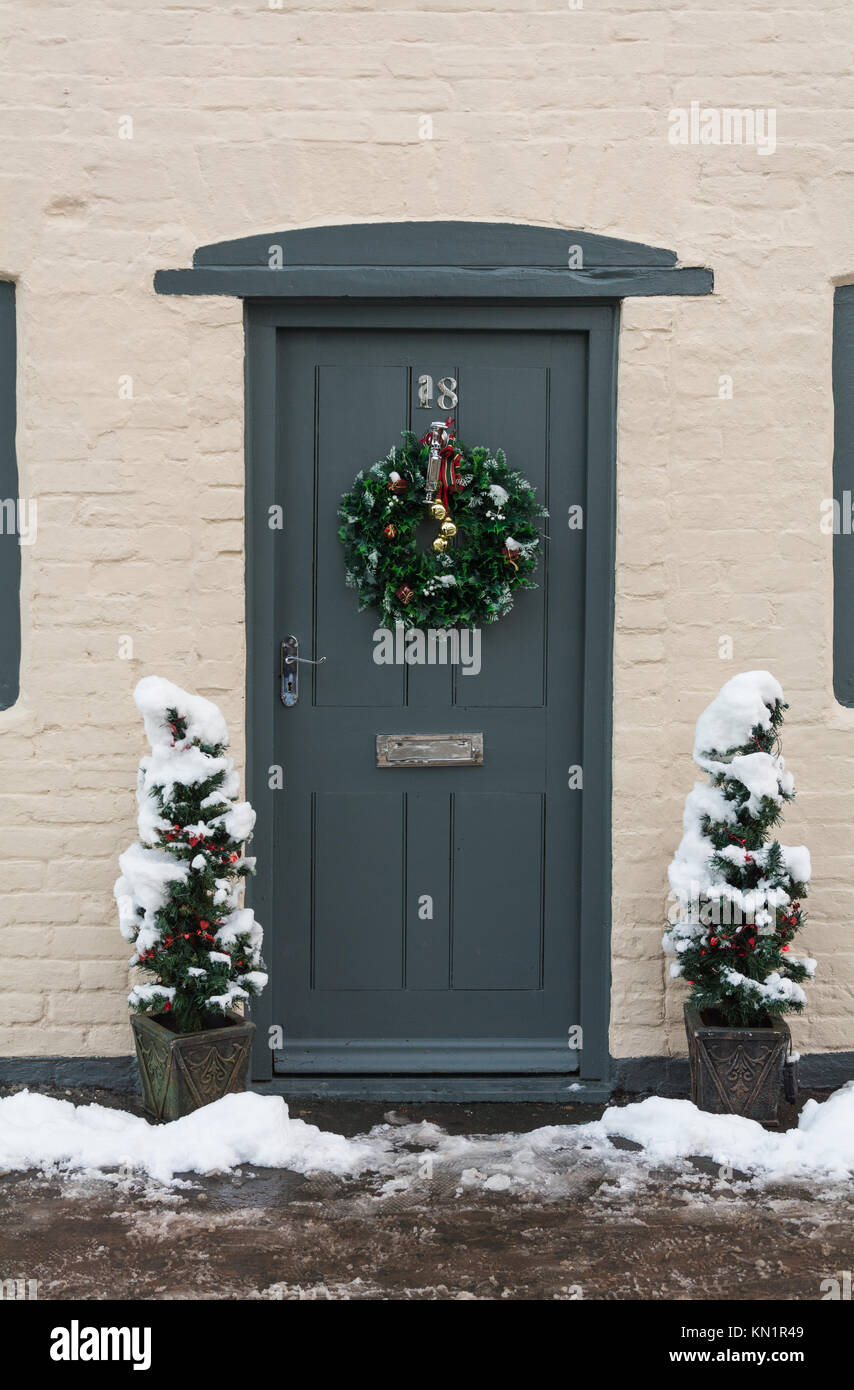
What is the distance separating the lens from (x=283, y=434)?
447 cm

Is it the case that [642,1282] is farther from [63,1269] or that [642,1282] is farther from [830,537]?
[830,537]

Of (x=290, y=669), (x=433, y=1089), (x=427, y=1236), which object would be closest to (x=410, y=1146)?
(x=433, y=1089)

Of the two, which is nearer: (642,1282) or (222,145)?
(642,1282)

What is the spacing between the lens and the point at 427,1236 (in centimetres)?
338

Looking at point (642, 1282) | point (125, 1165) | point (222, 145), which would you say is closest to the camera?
point (642, 1282)

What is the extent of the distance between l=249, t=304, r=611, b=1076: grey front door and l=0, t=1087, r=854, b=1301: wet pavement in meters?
0.80

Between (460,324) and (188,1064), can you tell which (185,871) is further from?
(460,324)

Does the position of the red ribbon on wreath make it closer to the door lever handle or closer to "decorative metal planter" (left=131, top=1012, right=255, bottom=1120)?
the door lever handle

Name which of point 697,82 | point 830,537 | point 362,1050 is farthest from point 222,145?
point 362,1050

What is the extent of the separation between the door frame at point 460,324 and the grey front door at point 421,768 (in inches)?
1.4

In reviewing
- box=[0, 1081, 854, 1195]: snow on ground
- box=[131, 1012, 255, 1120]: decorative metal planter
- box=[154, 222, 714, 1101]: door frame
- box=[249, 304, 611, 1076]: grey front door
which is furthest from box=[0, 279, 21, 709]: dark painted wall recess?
box=[0, 1081, 854, 1195]: snow on ground

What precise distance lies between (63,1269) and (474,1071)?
1.65m

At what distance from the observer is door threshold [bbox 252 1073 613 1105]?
4.39 metres

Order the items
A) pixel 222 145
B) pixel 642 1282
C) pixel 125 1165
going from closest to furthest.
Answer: pixel 642 1282 → pixel 125 1165 → pixel 222 145
